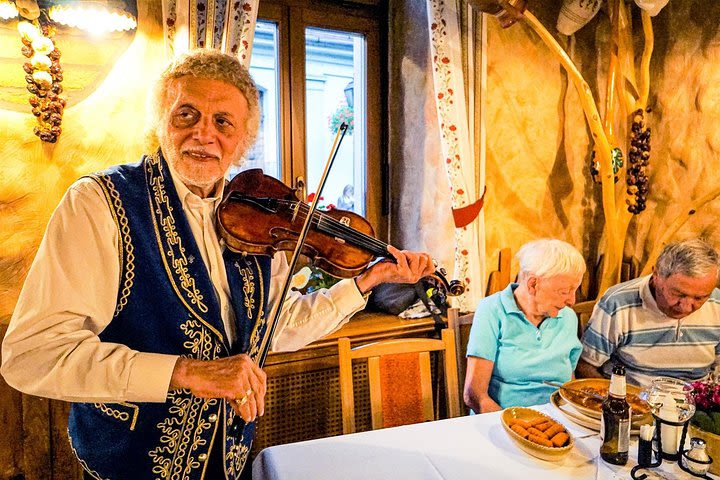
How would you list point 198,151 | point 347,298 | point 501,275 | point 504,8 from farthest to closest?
point 501,275 < point 504,8 < point 347,298 < point 198,151

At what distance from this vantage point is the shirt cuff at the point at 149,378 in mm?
1041

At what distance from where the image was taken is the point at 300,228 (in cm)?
153

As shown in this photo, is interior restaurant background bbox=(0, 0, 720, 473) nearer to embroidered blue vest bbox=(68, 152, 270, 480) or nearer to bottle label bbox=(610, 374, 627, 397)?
bottle label bbox=(610, 374, 627, 397)

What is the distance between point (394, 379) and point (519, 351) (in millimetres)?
492

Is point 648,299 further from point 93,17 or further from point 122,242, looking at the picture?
point 93,17

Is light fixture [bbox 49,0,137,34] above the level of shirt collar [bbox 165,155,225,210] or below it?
above

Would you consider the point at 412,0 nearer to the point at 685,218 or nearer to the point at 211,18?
the point at 211,18

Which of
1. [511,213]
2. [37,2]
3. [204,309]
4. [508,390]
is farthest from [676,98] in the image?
[37,2]

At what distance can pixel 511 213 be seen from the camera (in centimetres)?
303

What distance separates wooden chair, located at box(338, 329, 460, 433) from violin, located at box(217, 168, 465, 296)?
0.41 metres

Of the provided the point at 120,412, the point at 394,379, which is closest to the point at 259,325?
the point at 120,412

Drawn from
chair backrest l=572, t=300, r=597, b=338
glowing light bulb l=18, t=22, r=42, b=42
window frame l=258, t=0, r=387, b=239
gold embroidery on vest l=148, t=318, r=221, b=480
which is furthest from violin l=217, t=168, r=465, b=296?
chair backrest l=572, t=300, r=597, b=338

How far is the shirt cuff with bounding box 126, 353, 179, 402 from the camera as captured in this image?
41.0 inches

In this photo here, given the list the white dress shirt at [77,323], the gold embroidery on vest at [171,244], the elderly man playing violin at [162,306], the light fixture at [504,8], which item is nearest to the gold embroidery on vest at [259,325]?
the elderly man playing violin at [162,306]
